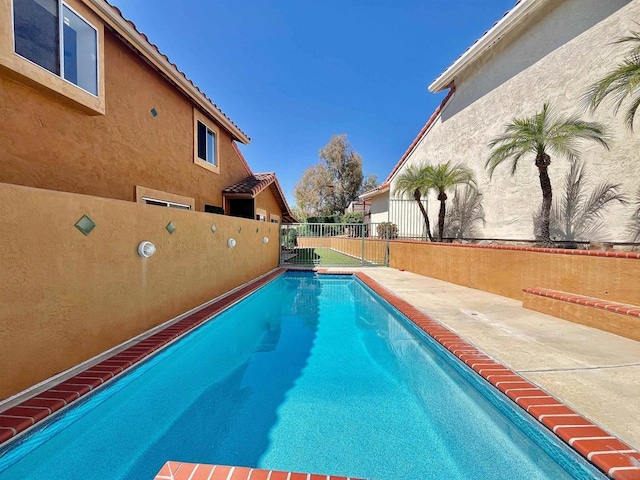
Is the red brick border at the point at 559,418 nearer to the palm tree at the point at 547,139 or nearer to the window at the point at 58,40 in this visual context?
the palm tree at the point at 547,139

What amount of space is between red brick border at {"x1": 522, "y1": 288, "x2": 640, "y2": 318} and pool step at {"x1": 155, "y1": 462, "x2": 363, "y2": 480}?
634 cm

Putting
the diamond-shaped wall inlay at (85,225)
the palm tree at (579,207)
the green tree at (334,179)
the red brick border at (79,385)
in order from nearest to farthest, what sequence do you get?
the red brick border at (79,385)
the diamond-shaped wall inlay at (85,225)
the palm tree at (579,207)
the green tree at (334,179)

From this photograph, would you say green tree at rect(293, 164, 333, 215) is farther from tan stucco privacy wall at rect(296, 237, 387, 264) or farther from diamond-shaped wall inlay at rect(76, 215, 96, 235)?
diamond-shaped wall inlay at rect(76, 215, 96, 235)

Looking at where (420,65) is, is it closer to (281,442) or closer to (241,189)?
(241,189)

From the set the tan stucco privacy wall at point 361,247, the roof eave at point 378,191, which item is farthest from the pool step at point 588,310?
the roof eave at point 378,191

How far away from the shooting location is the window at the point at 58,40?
5.09 metres

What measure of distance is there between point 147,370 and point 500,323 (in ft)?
23.8

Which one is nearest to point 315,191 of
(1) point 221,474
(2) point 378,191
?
(2) point 378,191

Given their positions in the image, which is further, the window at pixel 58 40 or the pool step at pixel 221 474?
the window at pixel 58 40

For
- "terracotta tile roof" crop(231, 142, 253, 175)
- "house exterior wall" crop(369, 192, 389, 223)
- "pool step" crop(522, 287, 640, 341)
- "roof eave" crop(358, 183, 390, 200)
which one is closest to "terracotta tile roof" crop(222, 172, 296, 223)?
"terracotta tile roof" crop(231, 142, 253, 175)

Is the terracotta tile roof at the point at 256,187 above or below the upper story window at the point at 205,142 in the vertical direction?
below

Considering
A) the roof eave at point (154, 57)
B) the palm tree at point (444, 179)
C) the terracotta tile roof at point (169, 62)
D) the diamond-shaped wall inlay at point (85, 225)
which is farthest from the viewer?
Answer: the palm tree at point (444, 179)

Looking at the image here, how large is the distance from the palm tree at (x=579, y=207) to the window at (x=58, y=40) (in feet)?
45.8

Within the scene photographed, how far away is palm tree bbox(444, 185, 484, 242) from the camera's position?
12.9 metres
